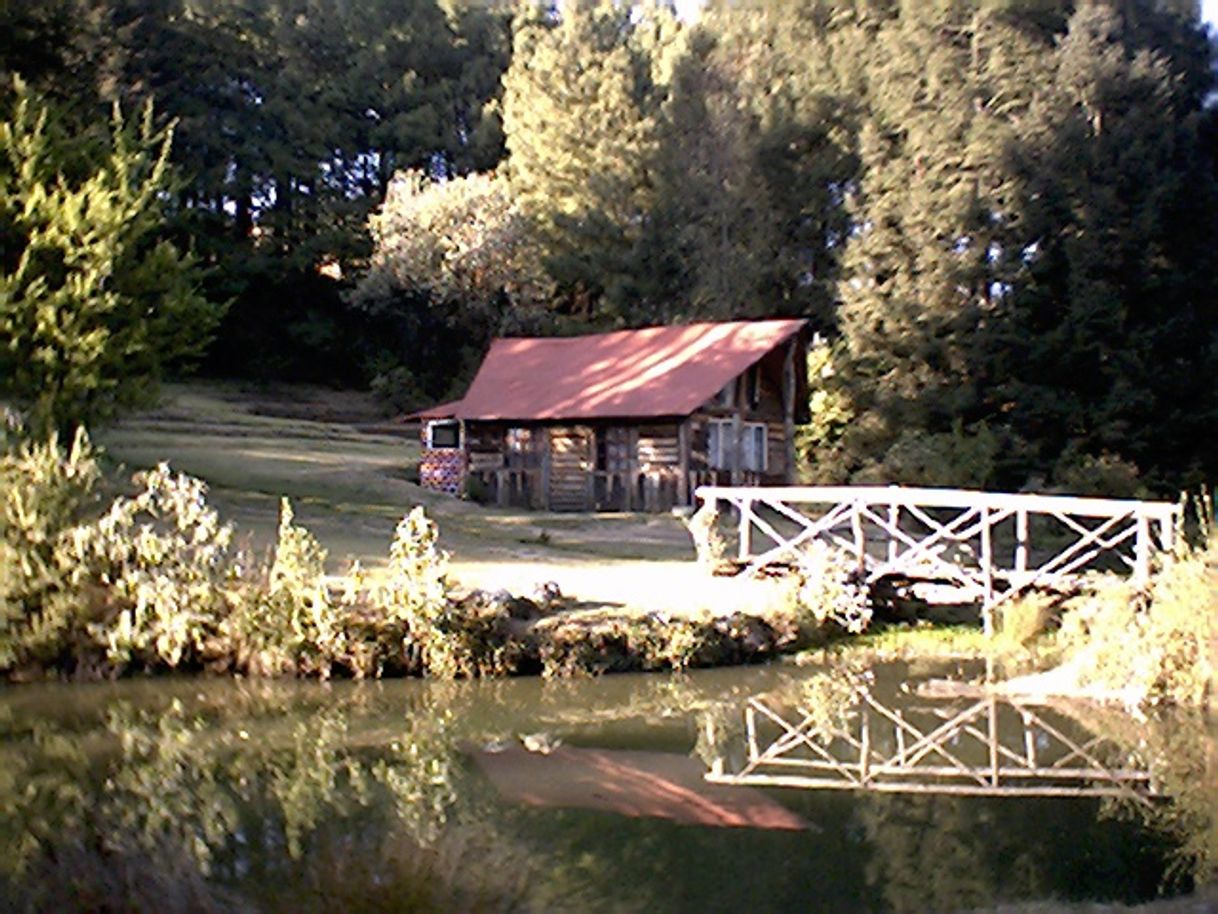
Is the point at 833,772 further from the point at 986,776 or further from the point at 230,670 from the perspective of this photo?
the point at 230,670

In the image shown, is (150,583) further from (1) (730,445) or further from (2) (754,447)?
(2) (754,447)

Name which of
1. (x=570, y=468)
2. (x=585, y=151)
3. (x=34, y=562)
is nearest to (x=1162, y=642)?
(x=34, y=562)

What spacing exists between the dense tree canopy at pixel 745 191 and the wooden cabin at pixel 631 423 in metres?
3.83

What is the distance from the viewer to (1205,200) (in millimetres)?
42125

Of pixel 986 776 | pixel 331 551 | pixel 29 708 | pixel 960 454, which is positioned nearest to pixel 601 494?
pixel 960 454

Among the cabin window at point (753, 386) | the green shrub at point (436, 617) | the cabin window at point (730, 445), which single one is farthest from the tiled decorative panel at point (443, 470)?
the green shrub at point (436, 617)

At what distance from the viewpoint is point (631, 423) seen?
117ft

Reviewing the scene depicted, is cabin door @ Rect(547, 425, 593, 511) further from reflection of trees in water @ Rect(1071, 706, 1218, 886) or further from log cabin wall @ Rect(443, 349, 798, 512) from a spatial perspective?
reflection of trees in water @ Rect(1071, 706, 1218, 886)

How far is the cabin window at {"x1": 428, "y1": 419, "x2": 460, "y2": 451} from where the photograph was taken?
124ft

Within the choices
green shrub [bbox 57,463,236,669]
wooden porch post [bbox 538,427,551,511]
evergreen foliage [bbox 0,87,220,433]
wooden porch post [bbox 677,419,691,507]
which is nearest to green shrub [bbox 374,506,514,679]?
green shrub [bbox 57,463,236,669]

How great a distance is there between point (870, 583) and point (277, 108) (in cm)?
4195

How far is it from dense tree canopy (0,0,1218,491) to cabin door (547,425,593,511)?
26.4 feet

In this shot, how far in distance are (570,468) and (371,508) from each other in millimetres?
6383

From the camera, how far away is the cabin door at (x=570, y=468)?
118ft
